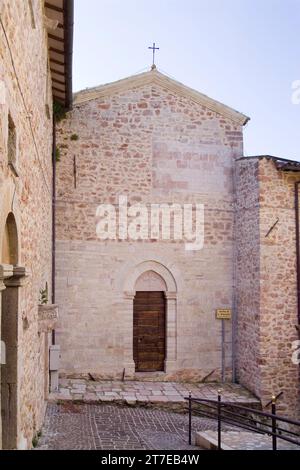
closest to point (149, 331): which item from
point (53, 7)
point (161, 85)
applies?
point (161, 85)

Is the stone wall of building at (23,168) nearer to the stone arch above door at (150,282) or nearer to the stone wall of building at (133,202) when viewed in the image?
the stone wall of building at (133,202)

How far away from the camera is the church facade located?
11.8 metres

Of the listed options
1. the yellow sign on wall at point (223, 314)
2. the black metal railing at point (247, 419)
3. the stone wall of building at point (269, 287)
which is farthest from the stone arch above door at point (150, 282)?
the black metal railing at point (247, 419)

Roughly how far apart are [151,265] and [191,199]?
196 centimetres

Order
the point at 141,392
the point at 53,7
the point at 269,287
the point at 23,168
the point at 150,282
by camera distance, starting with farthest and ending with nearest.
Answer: the point at 150,282, the point at 269,287, the point at 141,392, the point at 53,7, the point at 23,168

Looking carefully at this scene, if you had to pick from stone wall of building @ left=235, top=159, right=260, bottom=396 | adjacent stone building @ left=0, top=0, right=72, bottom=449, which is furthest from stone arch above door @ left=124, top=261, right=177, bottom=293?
adjacent stone building @ left=0, top=0, right=72, bottom=449

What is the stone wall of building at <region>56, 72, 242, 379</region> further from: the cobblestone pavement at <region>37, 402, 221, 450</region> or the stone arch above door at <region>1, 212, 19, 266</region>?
the stone arch above door at <region>1, 212, 19, 266</region>

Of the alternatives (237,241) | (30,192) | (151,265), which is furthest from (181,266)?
(30,192)

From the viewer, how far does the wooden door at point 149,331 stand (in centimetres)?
1241

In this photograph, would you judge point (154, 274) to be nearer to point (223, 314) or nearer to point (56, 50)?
point (223, 314)

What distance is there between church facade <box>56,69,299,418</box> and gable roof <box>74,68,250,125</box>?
3cm

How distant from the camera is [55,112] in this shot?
12188mm

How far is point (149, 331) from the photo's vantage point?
12523 mm

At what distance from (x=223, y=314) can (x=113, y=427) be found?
4693 mm
